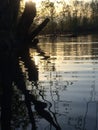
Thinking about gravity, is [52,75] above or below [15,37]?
below

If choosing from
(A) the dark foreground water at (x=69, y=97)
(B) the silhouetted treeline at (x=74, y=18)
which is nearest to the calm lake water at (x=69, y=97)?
(A) the dark foreground water at (x=69, y=97)

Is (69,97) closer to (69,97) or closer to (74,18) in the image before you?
(69,97)

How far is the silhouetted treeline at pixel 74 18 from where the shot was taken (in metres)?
130

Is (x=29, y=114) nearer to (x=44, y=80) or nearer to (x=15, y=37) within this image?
(x=15, y=37)

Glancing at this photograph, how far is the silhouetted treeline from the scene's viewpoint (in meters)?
130

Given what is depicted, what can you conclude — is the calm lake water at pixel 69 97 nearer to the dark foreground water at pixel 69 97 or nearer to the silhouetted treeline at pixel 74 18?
the dark foreground water at pixel 69 97

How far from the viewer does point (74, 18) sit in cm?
14175

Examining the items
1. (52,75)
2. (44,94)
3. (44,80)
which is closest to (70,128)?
(44,94)

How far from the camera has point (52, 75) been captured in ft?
66.8

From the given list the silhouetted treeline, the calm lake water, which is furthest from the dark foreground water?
the silhouetted treeline

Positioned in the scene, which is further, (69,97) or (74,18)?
(74,18)

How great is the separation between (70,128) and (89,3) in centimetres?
14823

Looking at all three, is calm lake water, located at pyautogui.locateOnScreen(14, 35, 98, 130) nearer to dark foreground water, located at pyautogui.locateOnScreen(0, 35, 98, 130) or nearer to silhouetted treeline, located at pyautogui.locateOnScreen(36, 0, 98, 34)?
dark foreground water, located at pyautogui.locateOnScreen(0, 35, 98, 130)

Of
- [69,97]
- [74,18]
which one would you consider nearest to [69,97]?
[69,97]
